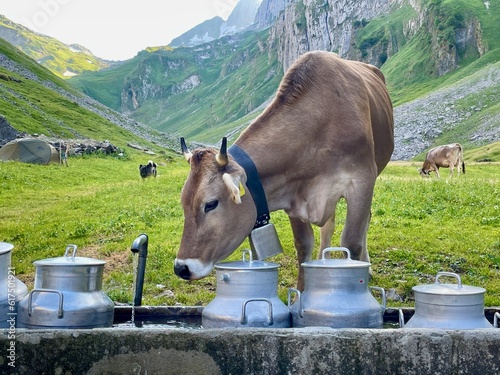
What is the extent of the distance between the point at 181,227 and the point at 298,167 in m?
8.41

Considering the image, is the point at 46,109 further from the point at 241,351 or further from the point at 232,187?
the point at 241,351

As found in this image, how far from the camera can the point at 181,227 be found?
51.2 feet

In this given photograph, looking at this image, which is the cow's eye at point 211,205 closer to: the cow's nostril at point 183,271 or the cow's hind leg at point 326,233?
the cow's nostril at point 183,271

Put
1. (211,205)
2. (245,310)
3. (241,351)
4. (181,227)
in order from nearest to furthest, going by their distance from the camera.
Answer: (241,351) → (245,310) → (211,205) → (181,227)

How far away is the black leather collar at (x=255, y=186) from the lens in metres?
6.87

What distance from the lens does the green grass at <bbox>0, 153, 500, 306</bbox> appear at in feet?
34.6

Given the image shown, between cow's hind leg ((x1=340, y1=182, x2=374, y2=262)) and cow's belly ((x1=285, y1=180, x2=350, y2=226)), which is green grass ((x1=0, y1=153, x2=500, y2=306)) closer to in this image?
cow's hind leg ((x1=340, y1=182, x2=374, y2=262))

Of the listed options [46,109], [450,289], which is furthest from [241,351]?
[46,109]

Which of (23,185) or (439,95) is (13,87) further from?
(439,95)

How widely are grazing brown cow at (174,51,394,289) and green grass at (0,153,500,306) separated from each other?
2.19m

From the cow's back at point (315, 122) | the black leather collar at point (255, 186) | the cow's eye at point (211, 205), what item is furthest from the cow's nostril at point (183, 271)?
the cow's back at point (315, 122)

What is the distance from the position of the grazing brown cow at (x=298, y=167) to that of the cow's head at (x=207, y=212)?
11mm

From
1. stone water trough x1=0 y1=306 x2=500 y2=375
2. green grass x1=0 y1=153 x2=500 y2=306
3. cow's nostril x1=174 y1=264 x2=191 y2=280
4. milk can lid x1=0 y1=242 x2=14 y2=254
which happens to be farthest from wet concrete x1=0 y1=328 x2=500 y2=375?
green grass x1=0 y1=153 x2=500 y2=306

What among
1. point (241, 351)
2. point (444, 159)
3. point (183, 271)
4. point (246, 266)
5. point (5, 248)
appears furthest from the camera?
point (444, 159)
